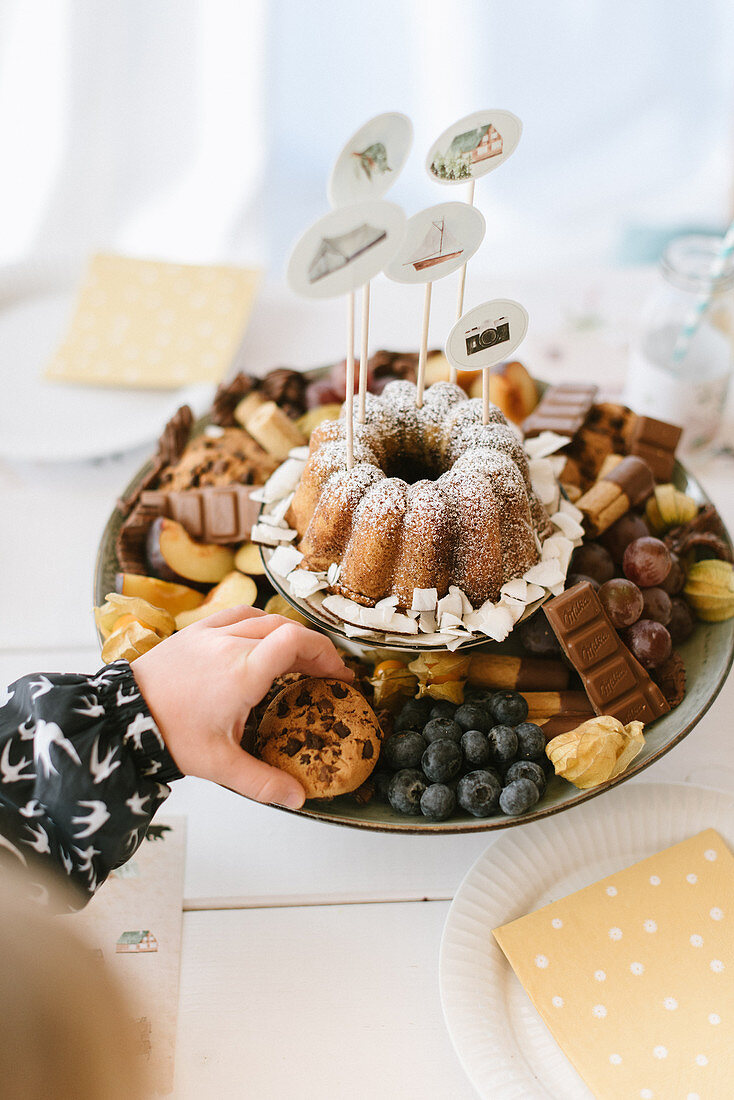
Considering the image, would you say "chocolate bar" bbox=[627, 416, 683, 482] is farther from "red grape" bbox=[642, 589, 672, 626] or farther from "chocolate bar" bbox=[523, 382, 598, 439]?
"red grape" bbox=[642, 589, 672, 626]

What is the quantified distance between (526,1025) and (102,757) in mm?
538

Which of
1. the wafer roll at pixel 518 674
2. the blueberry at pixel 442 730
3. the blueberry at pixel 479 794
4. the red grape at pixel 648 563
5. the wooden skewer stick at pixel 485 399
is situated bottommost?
the blueberry at pixel 479 794

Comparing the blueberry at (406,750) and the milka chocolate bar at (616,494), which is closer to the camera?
the blueberry at (406,750)

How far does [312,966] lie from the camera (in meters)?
1.04

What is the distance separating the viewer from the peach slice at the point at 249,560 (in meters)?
1.30

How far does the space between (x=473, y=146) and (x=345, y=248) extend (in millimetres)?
267

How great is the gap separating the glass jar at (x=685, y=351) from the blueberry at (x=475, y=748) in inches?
32.3

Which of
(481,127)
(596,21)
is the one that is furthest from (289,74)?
(481,127)

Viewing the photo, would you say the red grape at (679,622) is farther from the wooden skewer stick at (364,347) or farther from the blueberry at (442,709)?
the wooden skewer stick at (364,347)

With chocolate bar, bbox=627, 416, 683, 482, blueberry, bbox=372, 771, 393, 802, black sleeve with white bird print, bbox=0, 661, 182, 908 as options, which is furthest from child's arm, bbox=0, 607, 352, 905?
chocolate bar, bbox=627, 416, 683, 482

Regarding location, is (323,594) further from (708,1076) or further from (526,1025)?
(708,1076)

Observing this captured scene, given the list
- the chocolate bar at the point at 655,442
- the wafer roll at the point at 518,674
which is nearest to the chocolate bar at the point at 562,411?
the chocolate bar at the point at 655,442

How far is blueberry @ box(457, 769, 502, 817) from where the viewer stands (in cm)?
102

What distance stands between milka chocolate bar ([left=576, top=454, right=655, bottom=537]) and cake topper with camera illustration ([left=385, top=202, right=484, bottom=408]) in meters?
0.44
